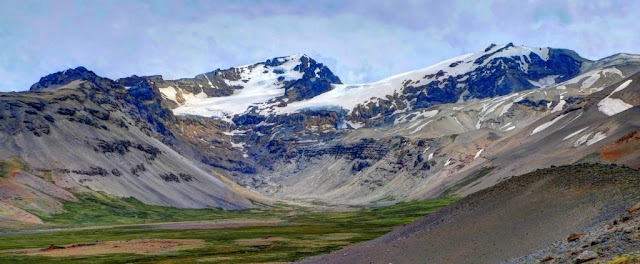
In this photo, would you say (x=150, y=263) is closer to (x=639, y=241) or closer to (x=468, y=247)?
(x=468, y=247)

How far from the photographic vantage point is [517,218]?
67.2 m

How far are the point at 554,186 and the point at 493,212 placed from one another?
7.43m

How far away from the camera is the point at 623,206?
5331cm

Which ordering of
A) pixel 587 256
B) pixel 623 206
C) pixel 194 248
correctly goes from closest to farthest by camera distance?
pixel 587 256, pixel 623 206, pixel 194 248

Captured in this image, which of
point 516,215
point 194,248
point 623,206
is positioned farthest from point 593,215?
point 194,248

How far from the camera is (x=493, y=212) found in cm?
7300

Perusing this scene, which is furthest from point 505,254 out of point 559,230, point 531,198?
point 531,198

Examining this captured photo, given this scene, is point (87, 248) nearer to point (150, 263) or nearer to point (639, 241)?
point (150, 263)

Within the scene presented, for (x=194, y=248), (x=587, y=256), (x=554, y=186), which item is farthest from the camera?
(x=194, y=248)

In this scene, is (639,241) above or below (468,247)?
above

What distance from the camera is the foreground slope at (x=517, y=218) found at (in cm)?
5656

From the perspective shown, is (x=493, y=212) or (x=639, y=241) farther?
(x=493, y=212)

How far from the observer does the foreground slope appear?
2227 inches

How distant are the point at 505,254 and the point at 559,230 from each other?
538cm
